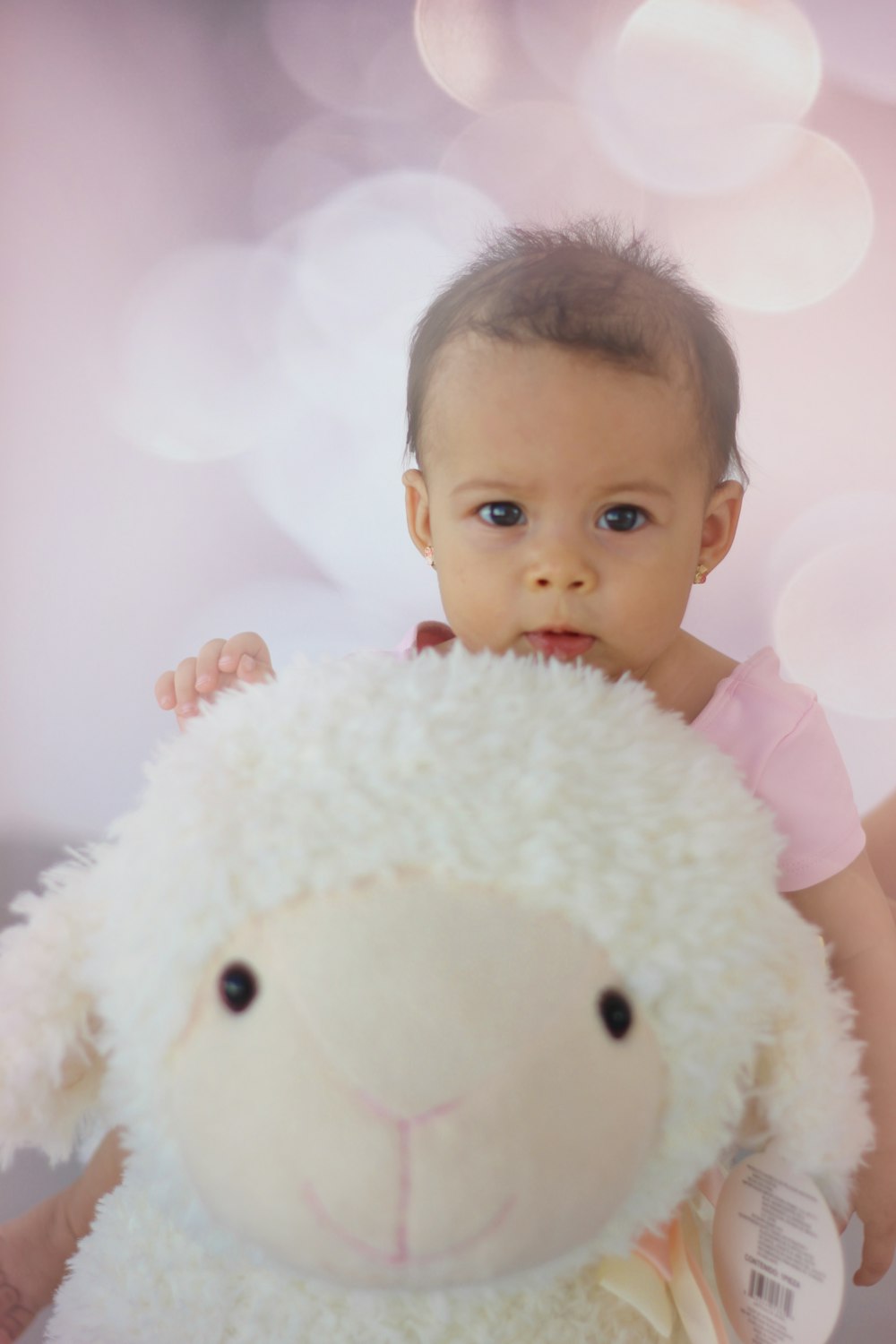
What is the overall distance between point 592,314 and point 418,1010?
544 mm

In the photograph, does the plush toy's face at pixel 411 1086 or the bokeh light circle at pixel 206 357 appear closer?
the plush toy's face at pixel 411 1086

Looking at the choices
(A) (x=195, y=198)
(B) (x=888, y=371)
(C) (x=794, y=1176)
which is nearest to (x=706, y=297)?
(B) (x=888, y=371)

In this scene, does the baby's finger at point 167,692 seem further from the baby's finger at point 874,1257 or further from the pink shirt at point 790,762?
the baby's finger at point 874,1257

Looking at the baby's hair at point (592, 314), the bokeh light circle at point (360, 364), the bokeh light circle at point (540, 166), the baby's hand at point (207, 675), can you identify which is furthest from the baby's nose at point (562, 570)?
the bokeh light circle at point (540, 166)

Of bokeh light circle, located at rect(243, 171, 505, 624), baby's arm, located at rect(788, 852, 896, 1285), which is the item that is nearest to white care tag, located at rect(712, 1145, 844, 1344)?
baby's arm, located at rect(788, 852, 896, 1285)

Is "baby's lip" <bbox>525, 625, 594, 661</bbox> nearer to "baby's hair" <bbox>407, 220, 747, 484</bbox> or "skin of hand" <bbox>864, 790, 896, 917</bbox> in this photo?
"baby's hair" <bbox>407, 220, 747, 484</bbox>

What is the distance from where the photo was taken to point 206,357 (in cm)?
111

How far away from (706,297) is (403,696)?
0.62 metres

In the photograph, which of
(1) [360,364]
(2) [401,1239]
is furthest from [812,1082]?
(1) [360,364]

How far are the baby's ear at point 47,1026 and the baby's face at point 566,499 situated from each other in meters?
0.37

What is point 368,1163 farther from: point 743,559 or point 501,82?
point 501,82

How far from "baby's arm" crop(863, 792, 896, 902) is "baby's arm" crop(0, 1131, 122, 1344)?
77 cm

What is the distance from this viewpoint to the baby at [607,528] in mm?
765

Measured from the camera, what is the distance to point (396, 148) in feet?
3.54
